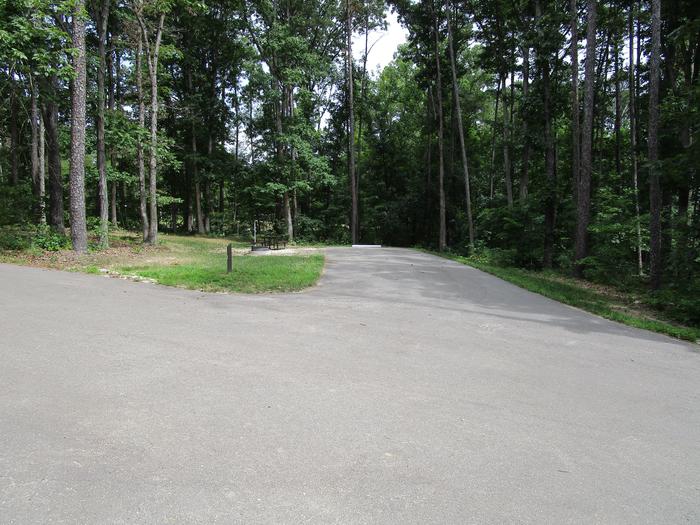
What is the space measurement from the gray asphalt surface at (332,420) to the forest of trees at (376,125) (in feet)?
25.2

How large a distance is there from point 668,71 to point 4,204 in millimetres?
27178

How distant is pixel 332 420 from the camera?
10.7 ft

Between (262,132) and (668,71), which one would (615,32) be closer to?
(668,71)

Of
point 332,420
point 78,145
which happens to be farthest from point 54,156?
point 332,420

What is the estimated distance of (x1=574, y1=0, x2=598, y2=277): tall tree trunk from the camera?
14109 mm

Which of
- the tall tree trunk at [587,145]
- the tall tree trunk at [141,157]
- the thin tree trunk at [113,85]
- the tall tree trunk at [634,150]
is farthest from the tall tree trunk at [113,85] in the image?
the tall tree trunk at [634,150]

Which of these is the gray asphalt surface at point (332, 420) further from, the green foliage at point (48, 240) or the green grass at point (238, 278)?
the green foliage at point (48, 240)

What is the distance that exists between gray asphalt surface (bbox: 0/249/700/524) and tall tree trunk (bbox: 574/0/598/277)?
30.0ft

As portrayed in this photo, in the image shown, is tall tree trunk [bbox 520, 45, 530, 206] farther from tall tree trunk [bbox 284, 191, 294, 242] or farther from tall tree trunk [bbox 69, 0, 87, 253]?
tall tree trunk [bbox 69, 0, 87, 253]

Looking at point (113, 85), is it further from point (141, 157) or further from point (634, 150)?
point (634, 150)

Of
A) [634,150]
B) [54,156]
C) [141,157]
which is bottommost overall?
[54,156]

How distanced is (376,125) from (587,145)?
2440 centimetres

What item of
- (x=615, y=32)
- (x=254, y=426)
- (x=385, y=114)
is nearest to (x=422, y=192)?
(x=385, y=114)

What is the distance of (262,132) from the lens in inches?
1140
